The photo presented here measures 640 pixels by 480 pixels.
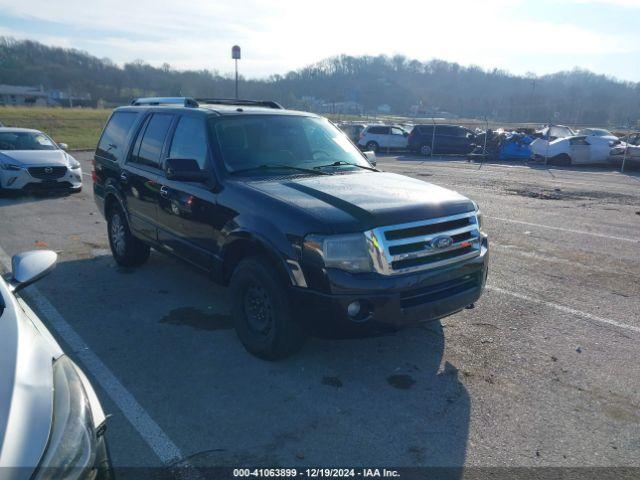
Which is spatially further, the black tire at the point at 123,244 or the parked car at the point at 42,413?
the black tire at the point at 123,244

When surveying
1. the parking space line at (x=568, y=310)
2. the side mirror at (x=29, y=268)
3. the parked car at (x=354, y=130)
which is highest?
the parked car at (x=354, y=130)

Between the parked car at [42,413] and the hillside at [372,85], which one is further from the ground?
the hillside at [372,85]

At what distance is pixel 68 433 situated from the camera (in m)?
1.91

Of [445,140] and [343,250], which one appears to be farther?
[445,140]

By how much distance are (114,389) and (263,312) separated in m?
1.21

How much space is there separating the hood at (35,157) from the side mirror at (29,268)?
9933 millimetres

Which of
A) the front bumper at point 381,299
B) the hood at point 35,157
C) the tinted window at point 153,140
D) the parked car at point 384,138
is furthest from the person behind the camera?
the parked car at point 384,138

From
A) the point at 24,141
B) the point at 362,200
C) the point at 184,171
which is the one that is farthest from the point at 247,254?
the point at 24,141

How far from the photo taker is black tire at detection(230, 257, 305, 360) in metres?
3.77

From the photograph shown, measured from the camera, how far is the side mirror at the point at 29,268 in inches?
109

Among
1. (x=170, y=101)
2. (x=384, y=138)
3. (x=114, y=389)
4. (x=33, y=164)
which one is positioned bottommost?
(x=114, y=389)

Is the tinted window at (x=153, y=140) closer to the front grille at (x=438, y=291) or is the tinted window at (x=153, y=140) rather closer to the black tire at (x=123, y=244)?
the black tire at (x=123, y=244)

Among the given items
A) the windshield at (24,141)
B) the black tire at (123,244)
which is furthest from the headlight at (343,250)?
the windshield at (24,141)

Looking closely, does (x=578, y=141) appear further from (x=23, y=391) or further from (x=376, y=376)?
(x=23, y=391)
